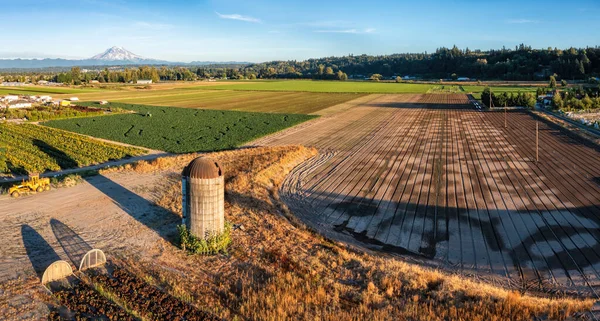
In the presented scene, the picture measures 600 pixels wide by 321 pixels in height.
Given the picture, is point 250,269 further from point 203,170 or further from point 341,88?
point 341,88

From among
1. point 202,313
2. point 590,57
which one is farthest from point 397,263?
point 590,57

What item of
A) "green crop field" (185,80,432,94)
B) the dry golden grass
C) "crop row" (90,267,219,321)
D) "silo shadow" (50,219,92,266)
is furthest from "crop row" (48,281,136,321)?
"green crop field" (185,80,432,94)

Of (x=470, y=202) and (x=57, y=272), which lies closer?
(x=57, y=272)

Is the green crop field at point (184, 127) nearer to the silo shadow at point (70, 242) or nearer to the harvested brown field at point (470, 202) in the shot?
the harvested brown field at point (470, 202)

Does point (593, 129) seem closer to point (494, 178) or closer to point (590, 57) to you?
point (494, 178)

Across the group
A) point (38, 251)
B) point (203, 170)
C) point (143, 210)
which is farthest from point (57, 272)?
point (143, 210)

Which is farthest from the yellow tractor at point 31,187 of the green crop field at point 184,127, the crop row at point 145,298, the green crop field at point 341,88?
the green crop field at point 341,88

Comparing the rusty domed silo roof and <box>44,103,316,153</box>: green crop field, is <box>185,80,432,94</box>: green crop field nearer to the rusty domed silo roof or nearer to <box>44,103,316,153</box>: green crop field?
<box>44,103,316,153</box>: green crop field
